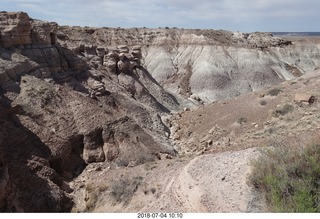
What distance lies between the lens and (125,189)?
14.1 metres

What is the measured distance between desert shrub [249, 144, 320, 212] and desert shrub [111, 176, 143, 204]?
522 centimetres

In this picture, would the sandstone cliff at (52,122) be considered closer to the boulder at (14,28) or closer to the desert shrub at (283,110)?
the boulder at (14,28)

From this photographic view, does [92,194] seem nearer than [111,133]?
Yes

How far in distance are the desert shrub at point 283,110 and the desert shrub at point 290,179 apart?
1245cm

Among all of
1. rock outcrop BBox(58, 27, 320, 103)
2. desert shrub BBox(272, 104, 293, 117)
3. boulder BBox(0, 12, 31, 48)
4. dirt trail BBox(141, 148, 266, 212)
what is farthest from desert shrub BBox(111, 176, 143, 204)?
rock outcrop BBox(58, 27, 320, 103)

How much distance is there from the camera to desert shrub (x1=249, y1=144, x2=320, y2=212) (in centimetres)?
880

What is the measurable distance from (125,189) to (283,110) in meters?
13.1

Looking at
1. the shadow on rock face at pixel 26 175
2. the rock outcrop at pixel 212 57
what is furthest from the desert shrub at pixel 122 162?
the rock outcrop at pixel 212 57

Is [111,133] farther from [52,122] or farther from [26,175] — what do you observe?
[26,175]

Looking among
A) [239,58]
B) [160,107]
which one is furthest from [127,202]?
→ [239,58]

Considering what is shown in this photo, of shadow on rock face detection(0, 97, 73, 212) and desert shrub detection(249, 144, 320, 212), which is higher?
desert shrub detection(249, 144, 320, 212)

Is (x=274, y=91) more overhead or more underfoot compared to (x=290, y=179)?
more overhead

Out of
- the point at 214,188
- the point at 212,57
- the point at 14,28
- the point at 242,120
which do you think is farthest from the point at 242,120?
the point at 212,57

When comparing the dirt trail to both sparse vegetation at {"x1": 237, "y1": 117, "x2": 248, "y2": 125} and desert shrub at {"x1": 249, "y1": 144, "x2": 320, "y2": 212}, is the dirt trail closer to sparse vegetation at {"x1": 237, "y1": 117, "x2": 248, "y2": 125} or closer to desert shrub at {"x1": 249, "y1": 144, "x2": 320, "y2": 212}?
desert shrub at {"x1": 249, "y1": 144, "x2": 320, "y2": 212}
